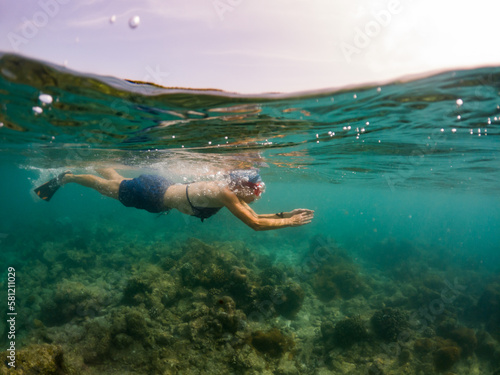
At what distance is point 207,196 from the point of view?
7.17 metres

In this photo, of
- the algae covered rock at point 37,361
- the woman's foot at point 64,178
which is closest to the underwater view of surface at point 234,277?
the algae covered rock at point 37,361

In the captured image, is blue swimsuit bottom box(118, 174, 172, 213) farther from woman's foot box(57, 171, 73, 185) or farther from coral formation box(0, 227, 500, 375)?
woman's foot box(57, 171, 73, 185)

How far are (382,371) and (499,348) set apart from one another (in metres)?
7.05

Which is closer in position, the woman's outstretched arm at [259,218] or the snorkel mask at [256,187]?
the woman's outstretched arm at [259,218]

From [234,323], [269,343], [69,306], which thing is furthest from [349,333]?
[69,306]

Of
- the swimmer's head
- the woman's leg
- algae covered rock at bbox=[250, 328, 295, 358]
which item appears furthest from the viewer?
the woman's leg

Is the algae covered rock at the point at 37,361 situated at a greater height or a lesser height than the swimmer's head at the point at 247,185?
lesser

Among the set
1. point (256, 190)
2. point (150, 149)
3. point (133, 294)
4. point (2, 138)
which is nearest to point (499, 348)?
point (256, 190)

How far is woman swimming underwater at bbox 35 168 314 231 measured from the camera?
20.3 ft

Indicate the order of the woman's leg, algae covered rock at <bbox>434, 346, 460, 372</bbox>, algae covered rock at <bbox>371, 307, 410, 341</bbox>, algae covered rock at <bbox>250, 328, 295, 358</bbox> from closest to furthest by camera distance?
algae covered rock at <bbox>250, 328, 295, 358</bbox> → the woman's leg → algae covered rock at <bbox>434, 346, 460, 372</bbox> → algae covered rock at <bbox>371, 307, 410, 341</bbox>

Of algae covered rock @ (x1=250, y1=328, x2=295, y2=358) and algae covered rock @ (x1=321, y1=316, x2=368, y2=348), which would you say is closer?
algae covered rock @ (x1=250, y1=328, x2=295, y2=358)

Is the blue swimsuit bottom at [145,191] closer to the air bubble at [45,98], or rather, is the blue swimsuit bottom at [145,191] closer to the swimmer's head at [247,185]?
the swimmer's head at [247,185]

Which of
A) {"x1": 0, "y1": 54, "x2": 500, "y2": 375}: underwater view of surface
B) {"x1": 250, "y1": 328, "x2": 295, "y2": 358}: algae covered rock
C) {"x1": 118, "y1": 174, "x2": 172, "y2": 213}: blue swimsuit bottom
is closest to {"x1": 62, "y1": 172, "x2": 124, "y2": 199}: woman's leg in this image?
{"x1": 118, "y1": 174, "x2": 172, "y2": 213}: blue swimsuit bottom

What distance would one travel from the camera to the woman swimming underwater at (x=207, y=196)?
244 inches
